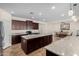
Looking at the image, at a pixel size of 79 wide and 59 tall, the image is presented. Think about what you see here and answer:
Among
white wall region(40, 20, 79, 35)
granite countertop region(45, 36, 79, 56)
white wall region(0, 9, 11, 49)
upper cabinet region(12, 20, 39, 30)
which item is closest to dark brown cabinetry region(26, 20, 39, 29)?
upper cabinet region(12, 20, 39, 30)

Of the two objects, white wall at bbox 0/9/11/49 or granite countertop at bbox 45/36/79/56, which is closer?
granite countertop at bbox 45/36/79/56

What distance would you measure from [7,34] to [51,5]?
1.07 meters

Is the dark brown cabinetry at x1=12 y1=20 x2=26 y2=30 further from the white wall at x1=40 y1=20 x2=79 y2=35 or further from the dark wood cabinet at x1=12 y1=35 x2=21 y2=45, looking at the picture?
the white wall at x1=40 y1=20 x2=79 y2=35

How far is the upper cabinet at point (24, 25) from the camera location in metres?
2.19

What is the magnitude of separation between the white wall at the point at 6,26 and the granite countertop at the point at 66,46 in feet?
2.60

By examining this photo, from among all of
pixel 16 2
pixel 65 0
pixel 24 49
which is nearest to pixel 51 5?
pixel 65 0

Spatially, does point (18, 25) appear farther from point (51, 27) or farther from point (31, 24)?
point (51, 27)

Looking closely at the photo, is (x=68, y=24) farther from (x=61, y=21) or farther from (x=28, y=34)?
(x=28, y=34)

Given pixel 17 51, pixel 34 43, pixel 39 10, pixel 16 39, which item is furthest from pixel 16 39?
pixel 39 10

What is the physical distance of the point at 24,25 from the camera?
7.43 ft

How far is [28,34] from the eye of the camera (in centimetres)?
229

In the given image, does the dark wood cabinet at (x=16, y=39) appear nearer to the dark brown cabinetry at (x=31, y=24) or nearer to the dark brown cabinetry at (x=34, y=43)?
the dark brown cabinetry at (x=34, y=43)

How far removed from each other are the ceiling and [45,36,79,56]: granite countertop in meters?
0.46

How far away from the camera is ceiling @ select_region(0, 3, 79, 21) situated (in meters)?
2.17
